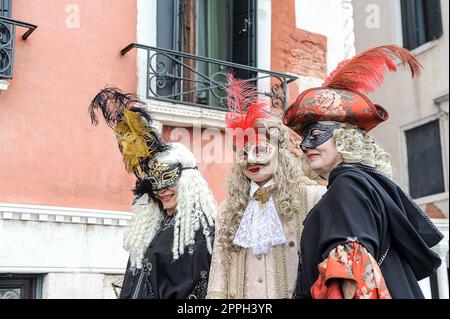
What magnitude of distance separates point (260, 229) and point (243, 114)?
0.64 meters

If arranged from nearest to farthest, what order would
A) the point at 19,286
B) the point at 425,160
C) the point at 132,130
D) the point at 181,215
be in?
the point at 181,215 < the point at 132,130 < the point at 19,286 < the point at 425,160

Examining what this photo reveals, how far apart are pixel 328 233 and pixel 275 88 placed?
4.02 m

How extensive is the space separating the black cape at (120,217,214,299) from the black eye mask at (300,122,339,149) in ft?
3.09

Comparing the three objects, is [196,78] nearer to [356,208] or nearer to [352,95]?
[352,95]

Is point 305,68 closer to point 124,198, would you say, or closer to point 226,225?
point 124,198

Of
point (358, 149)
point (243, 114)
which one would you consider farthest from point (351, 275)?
point (243, 114)

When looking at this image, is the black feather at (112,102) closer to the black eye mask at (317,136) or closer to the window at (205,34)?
the black eye mask at (317,136)

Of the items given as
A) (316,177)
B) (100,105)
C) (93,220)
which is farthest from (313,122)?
(93,220)

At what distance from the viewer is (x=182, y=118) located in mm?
5852

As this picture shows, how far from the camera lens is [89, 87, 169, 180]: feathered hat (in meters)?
3.91

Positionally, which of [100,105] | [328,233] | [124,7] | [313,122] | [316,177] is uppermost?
[124,7]

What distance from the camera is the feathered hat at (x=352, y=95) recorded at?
9.86 ft

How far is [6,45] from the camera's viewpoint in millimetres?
5105

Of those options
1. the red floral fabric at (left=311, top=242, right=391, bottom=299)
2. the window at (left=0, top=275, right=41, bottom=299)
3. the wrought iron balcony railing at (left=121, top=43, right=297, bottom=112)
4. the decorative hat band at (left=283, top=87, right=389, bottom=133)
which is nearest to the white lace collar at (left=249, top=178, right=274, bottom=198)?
the decorative hat band at (left=283, top=87, right=389, bottom=133)
